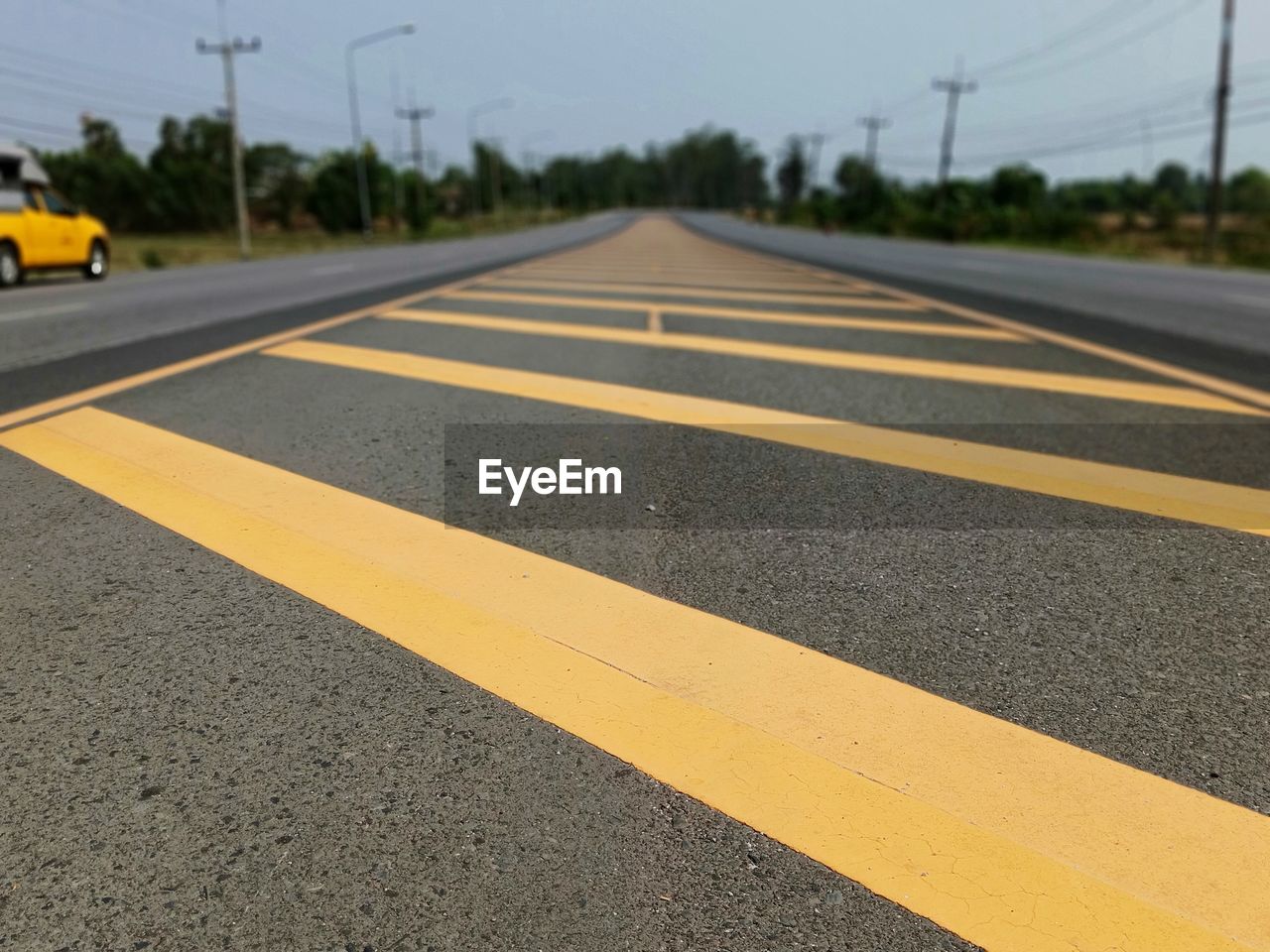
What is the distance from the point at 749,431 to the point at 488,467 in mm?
1497

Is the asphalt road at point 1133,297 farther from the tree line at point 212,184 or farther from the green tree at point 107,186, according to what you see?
the green tree at point 107,186

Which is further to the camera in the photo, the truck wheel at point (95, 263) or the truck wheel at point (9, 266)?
the truck wheel at point (95, 263)

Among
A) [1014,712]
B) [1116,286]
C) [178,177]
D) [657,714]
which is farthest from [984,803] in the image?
[178,177]

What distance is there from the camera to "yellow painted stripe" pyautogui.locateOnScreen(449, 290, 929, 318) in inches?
421

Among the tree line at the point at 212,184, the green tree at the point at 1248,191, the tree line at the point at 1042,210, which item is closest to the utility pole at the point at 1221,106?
the tree line at the point at 1042,210

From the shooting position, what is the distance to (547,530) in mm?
3686

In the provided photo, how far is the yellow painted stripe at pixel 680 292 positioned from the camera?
12.5 meters

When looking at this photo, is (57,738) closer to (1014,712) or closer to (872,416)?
(1014,712)

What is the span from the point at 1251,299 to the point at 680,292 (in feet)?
31.8

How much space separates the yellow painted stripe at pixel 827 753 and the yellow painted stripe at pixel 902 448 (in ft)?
6.66

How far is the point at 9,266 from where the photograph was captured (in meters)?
15.8

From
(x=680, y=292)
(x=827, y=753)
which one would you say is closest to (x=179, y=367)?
(x=827, y=753)

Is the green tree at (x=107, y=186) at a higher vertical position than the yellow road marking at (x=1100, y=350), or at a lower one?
higher

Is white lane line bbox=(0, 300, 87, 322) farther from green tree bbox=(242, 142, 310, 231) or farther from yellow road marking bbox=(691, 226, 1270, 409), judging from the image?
green tree bbox=(242, 142, 310, 231)
